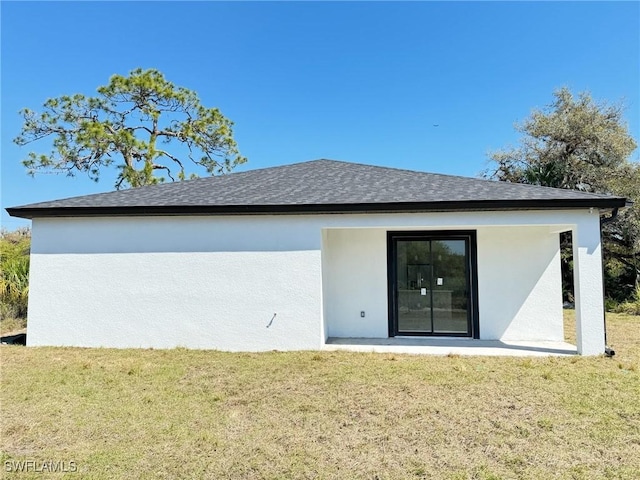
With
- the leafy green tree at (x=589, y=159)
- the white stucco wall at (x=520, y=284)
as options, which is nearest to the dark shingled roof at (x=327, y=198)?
the white stucco wall at (x=520, y=284)

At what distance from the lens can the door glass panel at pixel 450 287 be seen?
952 centimetres

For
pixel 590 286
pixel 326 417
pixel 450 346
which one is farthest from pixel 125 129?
pixel 590 286

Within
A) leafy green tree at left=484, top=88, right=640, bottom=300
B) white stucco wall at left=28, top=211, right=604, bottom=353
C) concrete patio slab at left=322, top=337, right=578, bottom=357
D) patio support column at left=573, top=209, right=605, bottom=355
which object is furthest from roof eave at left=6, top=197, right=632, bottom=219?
leafy green tree at left=484, top=88, right=640, bottom=300

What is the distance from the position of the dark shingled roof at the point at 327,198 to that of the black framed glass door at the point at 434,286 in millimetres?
1506

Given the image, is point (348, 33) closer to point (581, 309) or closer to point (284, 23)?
point (284, 23)

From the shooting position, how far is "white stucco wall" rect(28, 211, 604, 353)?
823cm

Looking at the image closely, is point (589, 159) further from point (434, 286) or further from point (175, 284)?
point (175, 284)

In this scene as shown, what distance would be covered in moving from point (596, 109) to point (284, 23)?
53.1ft

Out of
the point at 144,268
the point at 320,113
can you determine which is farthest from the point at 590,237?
the point at 320,113

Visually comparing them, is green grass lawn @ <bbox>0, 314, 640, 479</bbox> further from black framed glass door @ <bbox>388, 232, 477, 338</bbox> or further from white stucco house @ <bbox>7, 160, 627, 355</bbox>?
black framed glass door @ <bbox>388, 232, 477, 338</bbox>

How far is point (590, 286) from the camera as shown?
7461mm
